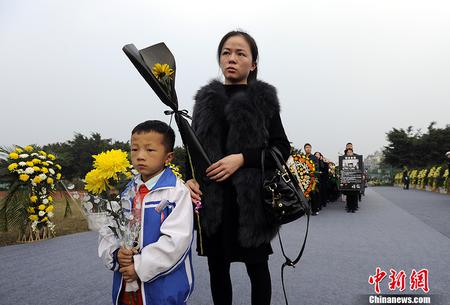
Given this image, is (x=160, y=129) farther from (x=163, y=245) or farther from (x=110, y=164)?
(x=163, y=245)

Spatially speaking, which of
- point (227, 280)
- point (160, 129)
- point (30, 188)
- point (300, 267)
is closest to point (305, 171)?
point (300, 267)

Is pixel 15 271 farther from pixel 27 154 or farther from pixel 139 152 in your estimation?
pixel 139 152

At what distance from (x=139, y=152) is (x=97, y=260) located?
306cm

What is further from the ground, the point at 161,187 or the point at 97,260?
the point at 161,187

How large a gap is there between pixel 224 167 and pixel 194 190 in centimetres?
19

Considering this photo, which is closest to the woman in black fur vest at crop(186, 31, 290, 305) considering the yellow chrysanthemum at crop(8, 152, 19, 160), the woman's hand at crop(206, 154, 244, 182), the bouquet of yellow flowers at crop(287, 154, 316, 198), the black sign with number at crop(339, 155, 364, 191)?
the woman's hand at crop(206, 154, 244, 182)

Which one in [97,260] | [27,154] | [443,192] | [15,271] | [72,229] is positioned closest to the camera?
[15,271]

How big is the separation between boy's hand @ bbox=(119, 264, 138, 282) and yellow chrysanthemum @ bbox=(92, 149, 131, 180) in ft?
1.23

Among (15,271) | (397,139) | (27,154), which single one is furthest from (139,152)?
(397,139)

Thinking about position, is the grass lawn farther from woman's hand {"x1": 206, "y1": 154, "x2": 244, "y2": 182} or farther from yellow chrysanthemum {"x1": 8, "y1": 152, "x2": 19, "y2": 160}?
woman's hand {"x1": 206, "y1": 154, "x2": 244, "y2": 182}

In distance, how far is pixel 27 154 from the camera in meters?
5.32

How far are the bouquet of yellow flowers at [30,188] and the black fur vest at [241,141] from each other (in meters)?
4.20

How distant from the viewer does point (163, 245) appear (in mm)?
1372

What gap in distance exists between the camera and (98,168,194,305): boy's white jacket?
4.50 feet
